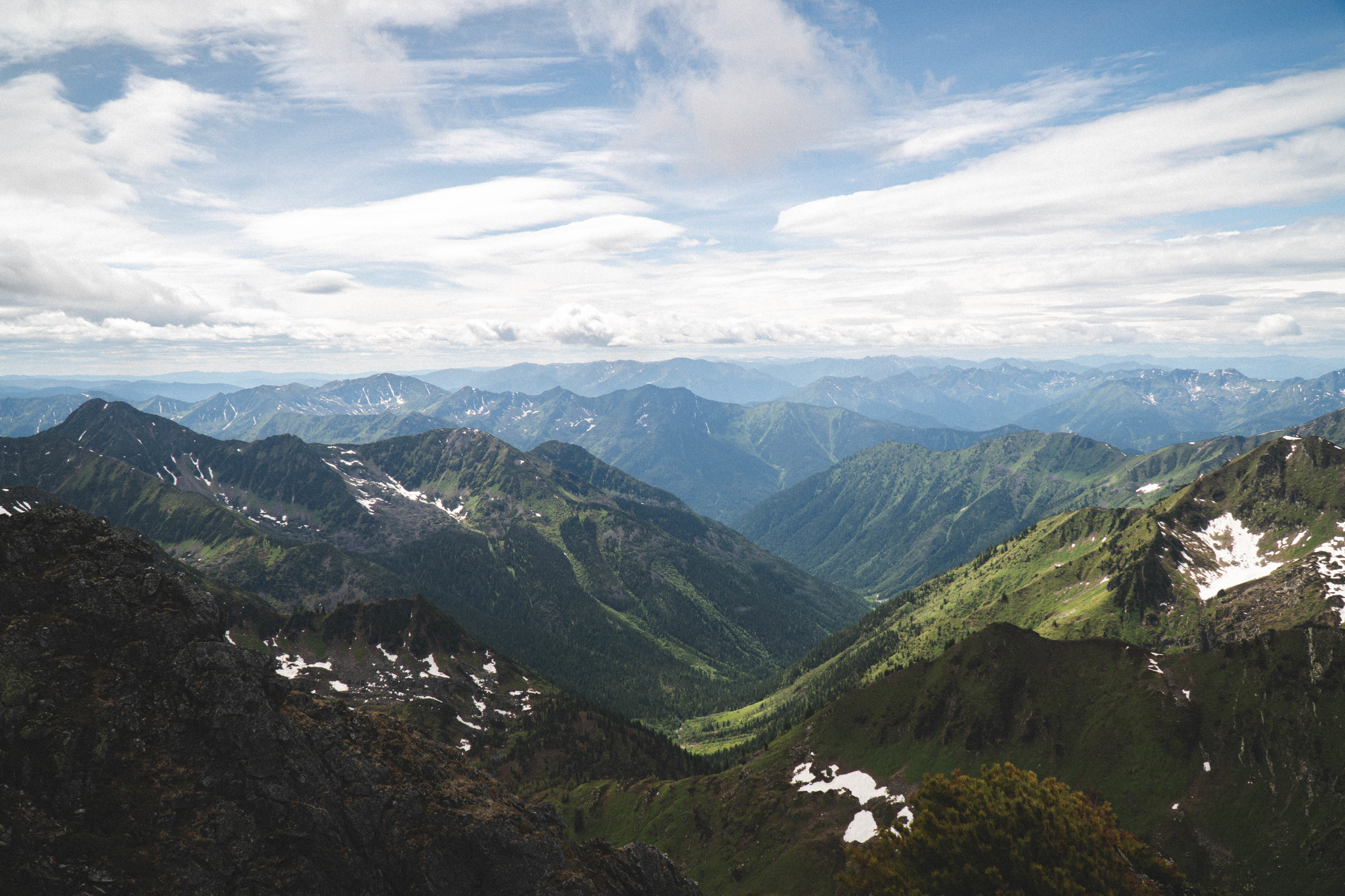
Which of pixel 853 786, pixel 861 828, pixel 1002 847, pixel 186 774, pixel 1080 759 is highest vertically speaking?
pixel 186 774

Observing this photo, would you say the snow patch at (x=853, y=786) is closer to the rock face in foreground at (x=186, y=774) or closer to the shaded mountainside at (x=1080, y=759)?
the shaded mountainside at (x=1080, y=759)

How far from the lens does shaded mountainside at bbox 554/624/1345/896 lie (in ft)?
356

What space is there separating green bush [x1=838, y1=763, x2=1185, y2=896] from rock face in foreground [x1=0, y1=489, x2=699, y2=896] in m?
31.4

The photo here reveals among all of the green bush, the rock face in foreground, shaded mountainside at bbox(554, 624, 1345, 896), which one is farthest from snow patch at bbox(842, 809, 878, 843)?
the green bush

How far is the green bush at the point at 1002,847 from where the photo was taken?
4738cm

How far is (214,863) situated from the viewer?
45.0 m

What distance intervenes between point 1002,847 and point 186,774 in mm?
68818

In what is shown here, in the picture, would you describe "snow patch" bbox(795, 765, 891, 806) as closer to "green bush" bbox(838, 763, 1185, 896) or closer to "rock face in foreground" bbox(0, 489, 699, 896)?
"rock face in foreground" bbox(0, 489, 699, 896)

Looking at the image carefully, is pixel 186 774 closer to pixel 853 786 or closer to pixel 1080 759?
pixel 853 786

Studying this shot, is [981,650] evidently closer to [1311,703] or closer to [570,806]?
[1311,703]

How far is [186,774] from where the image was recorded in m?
49.0

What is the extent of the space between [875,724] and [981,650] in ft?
108

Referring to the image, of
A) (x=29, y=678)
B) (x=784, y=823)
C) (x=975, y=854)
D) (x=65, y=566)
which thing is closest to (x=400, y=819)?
(x=29, y=678)

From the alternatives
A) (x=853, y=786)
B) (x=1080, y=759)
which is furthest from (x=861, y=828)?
(x=1080, y=759)
